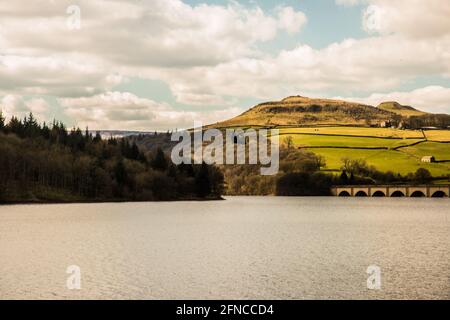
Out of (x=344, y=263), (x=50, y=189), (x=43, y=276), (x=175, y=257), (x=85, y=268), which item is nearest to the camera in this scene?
(x=43, y=276)

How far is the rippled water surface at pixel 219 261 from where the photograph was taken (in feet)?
142

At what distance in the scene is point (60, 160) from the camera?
627ft

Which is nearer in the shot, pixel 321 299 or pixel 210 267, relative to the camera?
pixel 321 299

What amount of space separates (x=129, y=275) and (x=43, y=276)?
6.83 m

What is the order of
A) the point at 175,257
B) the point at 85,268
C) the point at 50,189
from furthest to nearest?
the point at 50,189, the point at 175,257, the point at 85,268

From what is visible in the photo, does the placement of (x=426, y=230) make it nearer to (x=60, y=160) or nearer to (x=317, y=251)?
(x=317, y=251)

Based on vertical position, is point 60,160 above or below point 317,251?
above

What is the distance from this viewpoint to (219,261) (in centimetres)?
5794

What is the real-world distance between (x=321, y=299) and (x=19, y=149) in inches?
6419

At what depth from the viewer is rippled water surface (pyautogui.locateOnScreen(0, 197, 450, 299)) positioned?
43188 millimetres

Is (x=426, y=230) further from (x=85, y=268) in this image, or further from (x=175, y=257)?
(x=85, y=268)
